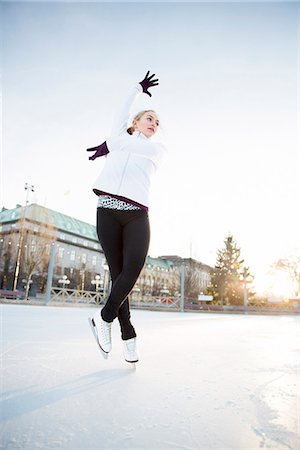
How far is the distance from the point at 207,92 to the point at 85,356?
93.5 inches

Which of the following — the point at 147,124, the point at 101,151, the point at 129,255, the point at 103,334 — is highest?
the point at 147,124

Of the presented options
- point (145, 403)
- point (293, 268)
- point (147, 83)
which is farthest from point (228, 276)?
point (145, 403)

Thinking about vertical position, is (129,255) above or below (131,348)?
above

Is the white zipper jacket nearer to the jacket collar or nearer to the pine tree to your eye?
the jacket collar

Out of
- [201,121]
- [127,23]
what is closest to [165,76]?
[127,23]

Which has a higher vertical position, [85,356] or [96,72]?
[96,72]

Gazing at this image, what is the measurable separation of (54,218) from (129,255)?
40.0 meters

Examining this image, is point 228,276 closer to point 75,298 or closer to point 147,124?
point 75,298

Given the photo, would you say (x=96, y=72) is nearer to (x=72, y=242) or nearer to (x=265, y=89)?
(x=265, y=89)

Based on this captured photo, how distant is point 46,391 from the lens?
1.00 metres

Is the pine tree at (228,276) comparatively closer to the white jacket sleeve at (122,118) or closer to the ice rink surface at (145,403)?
the ice rink surface at (145,403)

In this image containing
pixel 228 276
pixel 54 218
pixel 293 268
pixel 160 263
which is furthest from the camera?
pixel 160 263

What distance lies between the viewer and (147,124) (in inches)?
68.7

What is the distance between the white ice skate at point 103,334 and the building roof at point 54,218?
3224 centimetres
